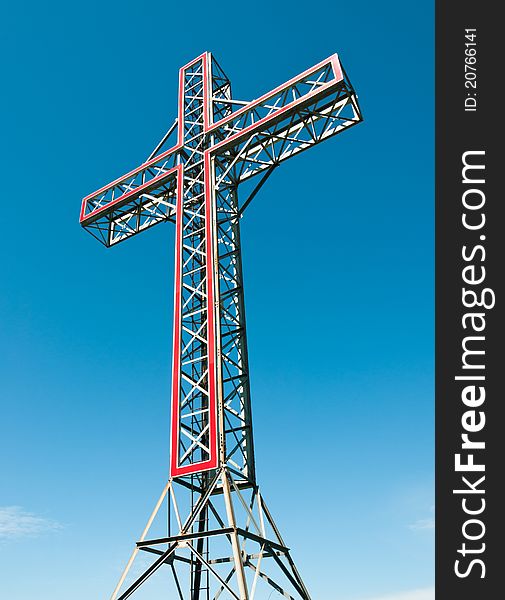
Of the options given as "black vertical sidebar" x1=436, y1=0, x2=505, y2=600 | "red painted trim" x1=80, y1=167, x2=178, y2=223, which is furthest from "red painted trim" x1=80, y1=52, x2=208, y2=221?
"black vertical sidebar" x1=436, y1=0, x2=505, y2=600

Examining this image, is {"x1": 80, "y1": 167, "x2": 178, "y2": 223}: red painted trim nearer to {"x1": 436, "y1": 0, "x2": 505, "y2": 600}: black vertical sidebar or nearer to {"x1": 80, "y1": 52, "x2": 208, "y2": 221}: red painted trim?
{"x1": 80, "y1": 52, "x2": 208, "y2": 221}: red painted trim

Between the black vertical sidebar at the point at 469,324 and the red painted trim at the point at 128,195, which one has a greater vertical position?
the red painted trim at the point at 128,195

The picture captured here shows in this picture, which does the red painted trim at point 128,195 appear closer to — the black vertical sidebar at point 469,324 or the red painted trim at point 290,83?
the red painted trim at point 290,83

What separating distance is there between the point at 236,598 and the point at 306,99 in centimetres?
1287

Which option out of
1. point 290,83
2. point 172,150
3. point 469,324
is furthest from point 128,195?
point 469,324

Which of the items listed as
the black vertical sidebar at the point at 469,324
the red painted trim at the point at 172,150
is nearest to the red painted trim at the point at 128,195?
the red painted trim at the point at 172,150

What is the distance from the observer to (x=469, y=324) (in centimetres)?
1145

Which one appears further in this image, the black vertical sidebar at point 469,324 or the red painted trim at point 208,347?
the red painted trim at point 208,347

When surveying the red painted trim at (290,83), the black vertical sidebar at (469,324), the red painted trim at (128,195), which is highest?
the red painted trim at (290,83)

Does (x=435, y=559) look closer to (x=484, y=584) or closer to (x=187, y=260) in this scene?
(x=484, y=584)

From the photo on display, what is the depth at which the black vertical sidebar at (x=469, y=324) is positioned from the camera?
34.4 feet

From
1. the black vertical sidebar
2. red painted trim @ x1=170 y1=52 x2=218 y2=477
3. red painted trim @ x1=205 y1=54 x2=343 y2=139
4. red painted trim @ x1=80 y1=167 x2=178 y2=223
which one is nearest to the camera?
the black vertical sidebar

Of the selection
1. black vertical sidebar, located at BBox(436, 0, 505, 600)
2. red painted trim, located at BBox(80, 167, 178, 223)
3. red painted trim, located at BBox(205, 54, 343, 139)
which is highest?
red painted trim, located at BBox(205, 54, 343, 139)

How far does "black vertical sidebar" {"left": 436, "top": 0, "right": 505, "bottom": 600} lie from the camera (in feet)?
34.4
